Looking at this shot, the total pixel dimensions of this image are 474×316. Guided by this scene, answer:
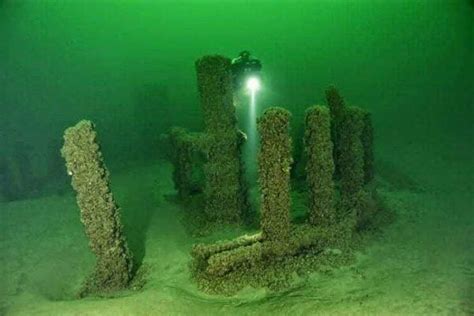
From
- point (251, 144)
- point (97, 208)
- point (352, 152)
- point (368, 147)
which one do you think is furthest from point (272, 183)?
point (251, 144)

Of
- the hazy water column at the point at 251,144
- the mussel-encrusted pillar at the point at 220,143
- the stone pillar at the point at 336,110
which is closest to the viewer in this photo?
the mussel-encrusted pillar at the point at 220,143

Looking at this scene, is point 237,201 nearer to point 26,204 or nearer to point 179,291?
point 179,291

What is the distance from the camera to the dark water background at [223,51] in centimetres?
1805

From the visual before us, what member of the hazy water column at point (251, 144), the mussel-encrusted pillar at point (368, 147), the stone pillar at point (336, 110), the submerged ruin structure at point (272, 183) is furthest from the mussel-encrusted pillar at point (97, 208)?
the mussel-encrusted pillar at point (368, 147)

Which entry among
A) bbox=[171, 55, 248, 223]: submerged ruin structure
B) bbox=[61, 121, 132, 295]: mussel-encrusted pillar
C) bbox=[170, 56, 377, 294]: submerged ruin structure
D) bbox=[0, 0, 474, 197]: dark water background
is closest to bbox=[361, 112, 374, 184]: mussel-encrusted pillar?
bbox=[170, 56, 377, 294]: submerged ruin structure

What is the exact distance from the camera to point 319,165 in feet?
23.5

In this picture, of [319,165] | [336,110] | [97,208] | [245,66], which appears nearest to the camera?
[97,208]

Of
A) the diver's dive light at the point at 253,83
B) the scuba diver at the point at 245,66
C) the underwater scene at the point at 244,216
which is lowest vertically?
the underwater scene at the point at 244,216

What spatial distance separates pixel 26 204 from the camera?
10742mm

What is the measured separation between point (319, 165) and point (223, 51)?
61.1 meters

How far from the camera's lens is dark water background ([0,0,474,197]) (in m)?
18.0

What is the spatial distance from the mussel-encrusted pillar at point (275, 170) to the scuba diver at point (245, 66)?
202 cm

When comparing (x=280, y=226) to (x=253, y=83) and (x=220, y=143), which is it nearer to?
(x=220, y=143)

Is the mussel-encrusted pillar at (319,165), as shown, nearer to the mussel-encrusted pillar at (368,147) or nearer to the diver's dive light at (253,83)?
the diver's dive light at (253,83)
